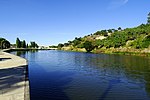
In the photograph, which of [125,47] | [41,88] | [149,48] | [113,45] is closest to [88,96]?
[41,88]

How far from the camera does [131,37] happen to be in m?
141

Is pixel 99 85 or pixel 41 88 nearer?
pixel 41 88

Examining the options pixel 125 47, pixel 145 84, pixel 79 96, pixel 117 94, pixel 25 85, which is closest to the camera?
pixel 25 85

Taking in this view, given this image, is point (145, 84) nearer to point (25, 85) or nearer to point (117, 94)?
point (117, 94)

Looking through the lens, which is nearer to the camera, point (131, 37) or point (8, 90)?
point (8, 90)

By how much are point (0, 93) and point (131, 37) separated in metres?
133

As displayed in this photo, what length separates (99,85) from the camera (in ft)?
79.5

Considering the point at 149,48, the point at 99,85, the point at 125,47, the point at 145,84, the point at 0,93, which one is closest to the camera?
the point at 0,93

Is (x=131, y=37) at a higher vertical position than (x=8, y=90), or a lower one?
higher

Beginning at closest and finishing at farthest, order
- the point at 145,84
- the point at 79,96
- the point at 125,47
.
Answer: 1. the point at 79,96
2. the point at 145,84
3. the point at 125,47

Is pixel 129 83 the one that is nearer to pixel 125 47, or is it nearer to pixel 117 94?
pixel 117 94

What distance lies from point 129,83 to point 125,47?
103 m

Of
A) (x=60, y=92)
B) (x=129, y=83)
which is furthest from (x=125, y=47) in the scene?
(x=60, y=92)

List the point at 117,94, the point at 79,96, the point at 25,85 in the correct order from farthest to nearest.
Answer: the point at 117,94 < the point at 79,96 < the point at 25,85
